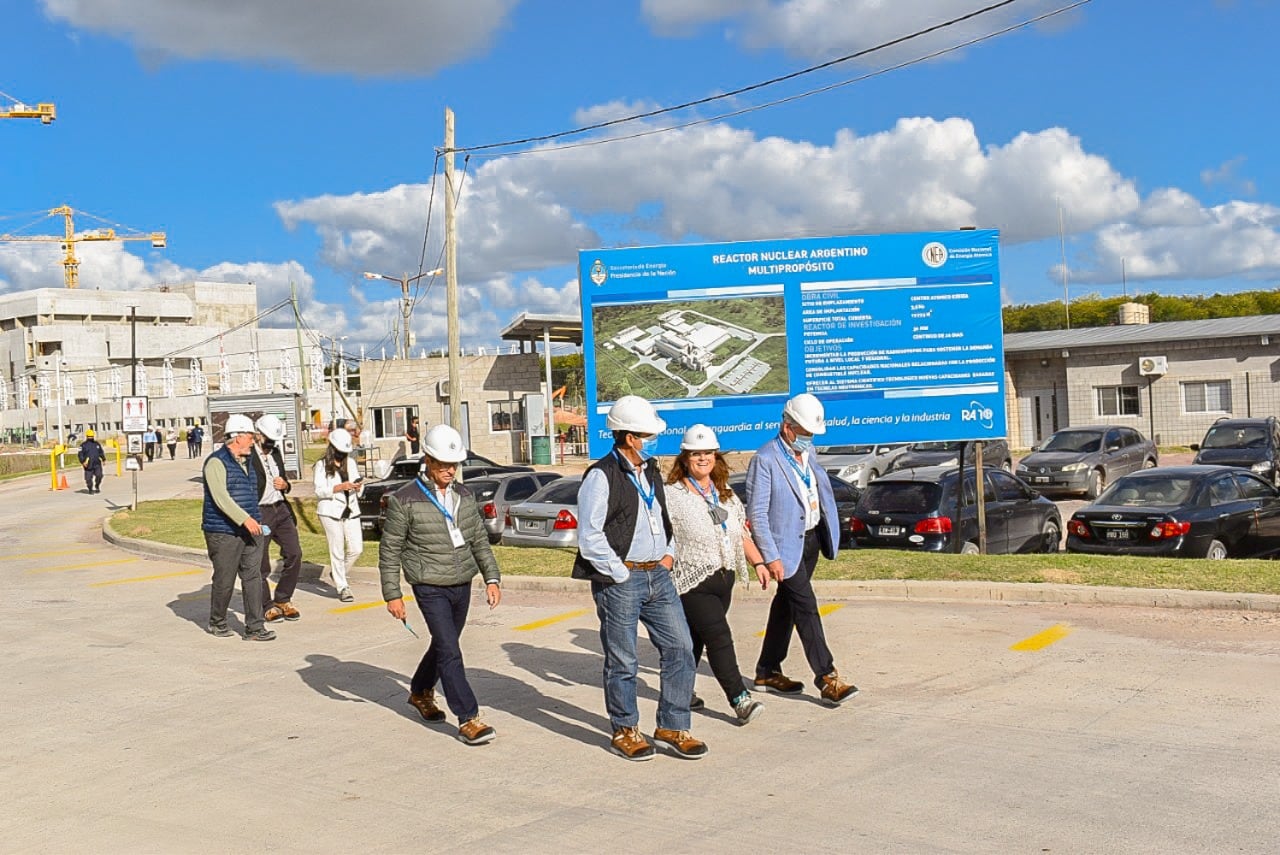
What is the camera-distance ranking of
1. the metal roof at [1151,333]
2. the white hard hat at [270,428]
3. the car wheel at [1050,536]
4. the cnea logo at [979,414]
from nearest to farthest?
the white hard hat at [270,428] < the cnea logo at [979,414] < the car wheel at [1050,536] < the metal roof at [1151,333]

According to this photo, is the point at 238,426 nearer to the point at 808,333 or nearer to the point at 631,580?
the point at 631,580

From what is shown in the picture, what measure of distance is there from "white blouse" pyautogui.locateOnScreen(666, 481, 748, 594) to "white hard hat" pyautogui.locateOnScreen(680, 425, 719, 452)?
224mm

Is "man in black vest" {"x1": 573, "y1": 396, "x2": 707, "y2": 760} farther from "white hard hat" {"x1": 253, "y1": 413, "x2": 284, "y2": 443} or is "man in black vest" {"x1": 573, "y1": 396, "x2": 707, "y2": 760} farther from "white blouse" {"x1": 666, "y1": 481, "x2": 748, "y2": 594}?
"white hard hat" {"x1": 253, "y1": 413, "x2": 284, "y2": 443}

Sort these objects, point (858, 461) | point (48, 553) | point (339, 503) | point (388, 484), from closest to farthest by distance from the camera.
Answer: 1. point (339, 503)
2. point (388, 484)
3. point (48, 553)
4. point (858, 461)

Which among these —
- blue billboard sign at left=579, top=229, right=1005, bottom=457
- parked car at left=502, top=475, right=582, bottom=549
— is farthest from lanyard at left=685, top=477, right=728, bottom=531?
parked car at left=502, top=475, right=582, bottom=549

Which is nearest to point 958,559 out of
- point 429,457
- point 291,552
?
point 291,552

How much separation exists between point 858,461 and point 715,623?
22585mm

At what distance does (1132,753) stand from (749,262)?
1026 centimetres

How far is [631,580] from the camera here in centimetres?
681

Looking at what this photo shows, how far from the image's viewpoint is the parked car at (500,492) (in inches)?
716

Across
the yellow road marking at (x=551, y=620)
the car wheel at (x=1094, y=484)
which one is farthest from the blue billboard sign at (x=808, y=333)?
the car wheel at (x=1094, y=484)

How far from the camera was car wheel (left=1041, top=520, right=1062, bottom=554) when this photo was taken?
17.7 metres

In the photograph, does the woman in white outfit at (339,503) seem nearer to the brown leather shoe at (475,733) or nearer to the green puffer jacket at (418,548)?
the green puffer jacket at (418,548)

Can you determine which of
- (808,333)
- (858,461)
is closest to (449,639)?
(808,333)
